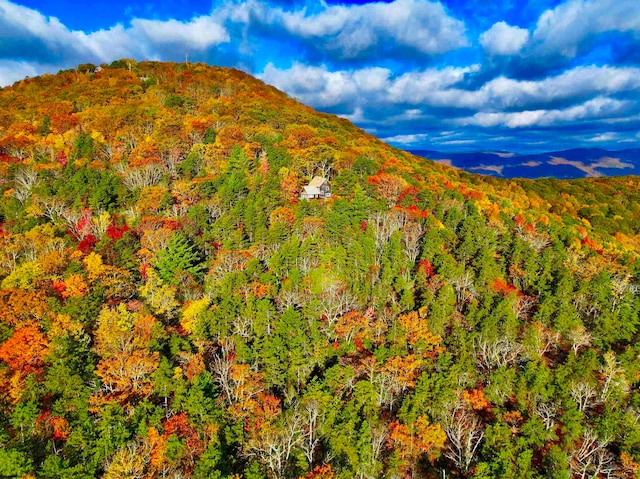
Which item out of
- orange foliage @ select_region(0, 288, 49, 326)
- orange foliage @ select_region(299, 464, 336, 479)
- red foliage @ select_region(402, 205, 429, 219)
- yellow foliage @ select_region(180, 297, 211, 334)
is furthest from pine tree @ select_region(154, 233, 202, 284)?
red foliage @ select_region(402, 205, 429, 219)

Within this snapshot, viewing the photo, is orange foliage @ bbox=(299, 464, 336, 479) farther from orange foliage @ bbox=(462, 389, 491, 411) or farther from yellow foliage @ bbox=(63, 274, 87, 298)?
yellow foliage @ bbox=(63, 274, 87, 298)

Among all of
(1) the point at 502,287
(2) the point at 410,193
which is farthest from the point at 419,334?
(2) the point at 410,193

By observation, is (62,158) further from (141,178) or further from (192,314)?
(192,314)

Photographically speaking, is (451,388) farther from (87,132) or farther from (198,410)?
(87,132)

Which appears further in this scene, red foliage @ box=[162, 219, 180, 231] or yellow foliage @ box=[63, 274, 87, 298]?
red foliage @ box=[162, 219, 180, 231]

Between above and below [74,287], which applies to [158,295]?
below

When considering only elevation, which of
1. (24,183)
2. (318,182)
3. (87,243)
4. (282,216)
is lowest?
(87,243)
